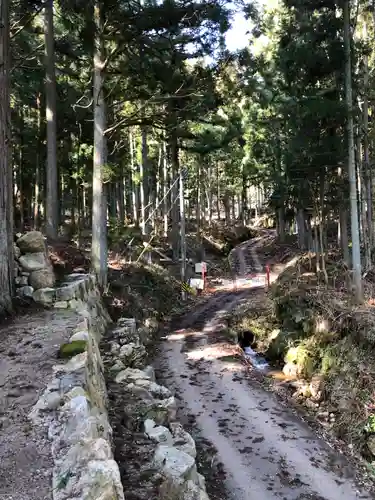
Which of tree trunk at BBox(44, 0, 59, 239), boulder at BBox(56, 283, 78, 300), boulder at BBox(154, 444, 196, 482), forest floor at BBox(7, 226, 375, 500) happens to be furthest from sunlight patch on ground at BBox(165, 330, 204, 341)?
boulder at BBox(154, 444, 196, 482)

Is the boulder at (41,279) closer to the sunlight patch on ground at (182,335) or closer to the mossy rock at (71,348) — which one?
the mossy rock at (71,348)

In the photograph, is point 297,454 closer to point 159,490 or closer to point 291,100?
point 159,490

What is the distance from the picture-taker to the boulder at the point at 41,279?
31.0 feet

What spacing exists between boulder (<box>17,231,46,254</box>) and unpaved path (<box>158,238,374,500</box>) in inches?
172

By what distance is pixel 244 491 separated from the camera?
263 inches

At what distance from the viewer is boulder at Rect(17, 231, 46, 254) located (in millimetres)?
9852

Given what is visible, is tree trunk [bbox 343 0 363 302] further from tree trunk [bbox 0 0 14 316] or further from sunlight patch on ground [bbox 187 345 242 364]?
tree trunk [bbox 0 0 14 316]

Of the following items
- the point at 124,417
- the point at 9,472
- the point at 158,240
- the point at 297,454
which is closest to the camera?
the point at 9,472

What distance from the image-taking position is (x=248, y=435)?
8328mm

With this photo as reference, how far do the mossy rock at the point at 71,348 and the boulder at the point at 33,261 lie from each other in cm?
339

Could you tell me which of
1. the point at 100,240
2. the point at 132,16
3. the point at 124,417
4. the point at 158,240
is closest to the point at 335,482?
the point at 124,417

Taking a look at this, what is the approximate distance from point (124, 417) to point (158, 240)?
786 inches

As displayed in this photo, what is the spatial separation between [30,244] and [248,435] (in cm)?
600

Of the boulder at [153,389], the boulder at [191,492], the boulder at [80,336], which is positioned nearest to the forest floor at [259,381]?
the boulder at [80,336]
